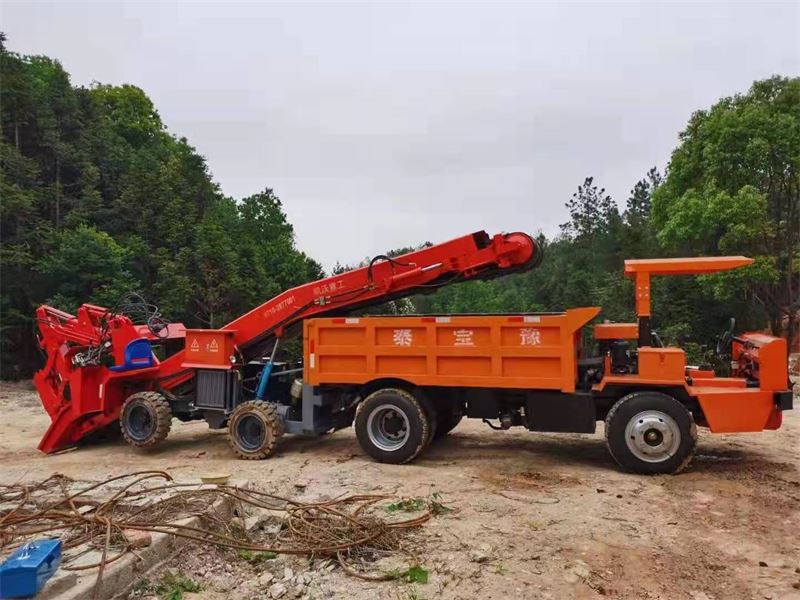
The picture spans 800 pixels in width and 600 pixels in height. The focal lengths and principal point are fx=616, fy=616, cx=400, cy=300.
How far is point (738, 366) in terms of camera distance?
23.4 feet

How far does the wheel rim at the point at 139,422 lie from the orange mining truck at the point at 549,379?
2234 millimetres

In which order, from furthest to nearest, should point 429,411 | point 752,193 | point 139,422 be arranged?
point 752,193, point 139,422, point 429,411

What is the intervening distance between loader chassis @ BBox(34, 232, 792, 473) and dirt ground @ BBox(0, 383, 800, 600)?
1.36 feet

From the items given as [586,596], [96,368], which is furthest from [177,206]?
[586,596]

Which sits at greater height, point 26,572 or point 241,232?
point 241,232

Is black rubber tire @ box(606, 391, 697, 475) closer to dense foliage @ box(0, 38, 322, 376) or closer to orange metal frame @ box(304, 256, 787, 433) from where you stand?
orange metal frame @ box(304, 256, 787, 433)

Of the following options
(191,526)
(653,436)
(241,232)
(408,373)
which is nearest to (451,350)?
(408,373)

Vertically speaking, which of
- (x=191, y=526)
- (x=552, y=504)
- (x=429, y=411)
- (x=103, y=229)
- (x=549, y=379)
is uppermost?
(x=103, y=229)

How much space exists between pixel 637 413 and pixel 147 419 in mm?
6149

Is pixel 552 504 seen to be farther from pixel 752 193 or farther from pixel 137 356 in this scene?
pixel 752 193

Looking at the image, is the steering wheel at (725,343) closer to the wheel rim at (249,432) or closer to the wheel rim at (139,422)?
the wheel rim at (249,432)

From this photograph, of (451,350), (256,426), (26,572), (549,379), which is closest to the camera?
(26,572)

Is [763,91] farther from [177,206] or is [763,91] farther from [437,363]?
[177,206]

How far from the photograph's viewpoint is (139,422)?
327 inches
